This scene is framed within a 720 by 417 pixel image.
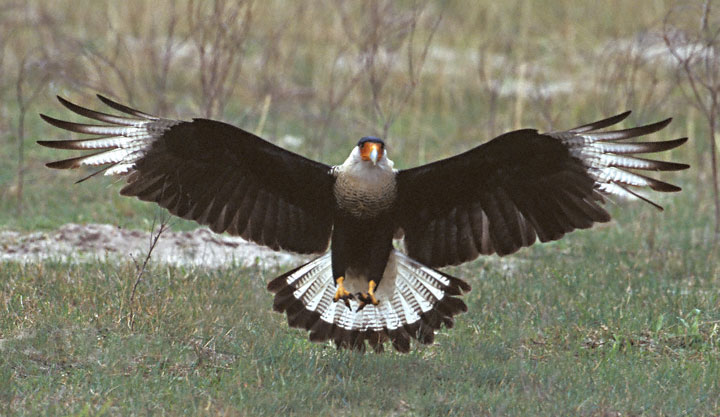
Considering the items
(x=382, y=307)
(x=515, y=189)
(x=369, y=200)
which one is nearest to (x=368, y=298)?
(x=382, y=307)

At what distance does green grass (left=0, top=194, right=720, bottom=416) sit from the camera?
4367 mm

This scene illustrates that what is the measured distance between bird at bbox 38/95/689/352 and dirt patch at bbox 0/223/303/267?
4.58 ft

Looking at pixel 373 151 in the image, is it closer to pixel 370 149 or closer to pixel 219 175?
pixel 370 149

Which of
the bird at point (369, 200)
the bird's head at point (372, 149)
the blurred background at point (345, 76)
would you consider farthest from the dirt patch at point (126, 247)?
the bird's head at point (372, 149)

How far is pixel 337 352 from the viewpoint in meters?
5.14

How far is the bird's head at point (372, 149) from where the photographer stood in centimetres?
495

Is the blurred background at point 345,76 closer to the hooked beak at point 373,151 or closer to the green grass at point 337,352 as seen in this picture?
the green grass at point 337,352

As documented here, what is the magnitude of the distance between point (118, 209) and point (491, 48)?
7088mm

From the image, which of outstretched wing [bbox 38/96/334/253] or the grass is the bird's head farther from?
the grass

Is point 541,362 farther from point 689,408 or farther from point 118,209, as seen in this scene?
point 118,209

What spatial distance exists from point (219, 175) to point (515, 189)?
1.55m

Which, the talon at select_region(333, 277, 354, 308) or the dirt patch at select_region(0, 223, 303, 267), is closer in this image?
the talon at select_region(333, 277, 354, 308)

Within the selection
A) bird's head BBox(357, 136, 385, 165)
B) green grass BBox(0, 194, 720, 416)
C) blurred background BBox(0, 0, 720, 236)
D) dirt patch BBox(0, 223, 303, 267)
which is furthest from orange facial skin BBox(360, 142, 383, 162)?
blurred background BBox(0, 0, 720, 236)

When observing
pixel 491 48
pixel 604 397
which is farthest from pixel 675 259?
pixel 491 48
